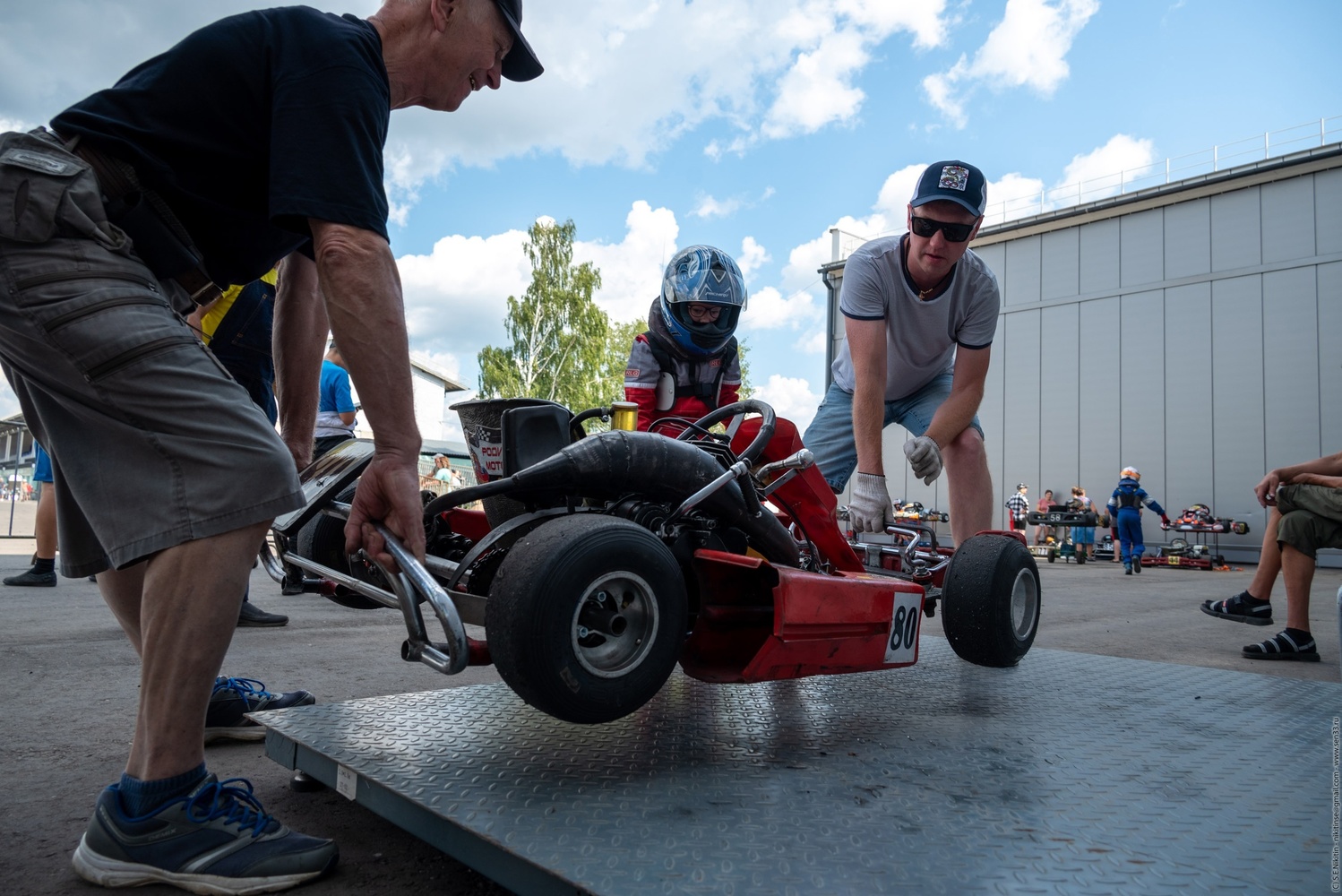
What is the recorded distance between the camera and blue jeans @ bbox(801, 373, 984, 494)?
13.9 feet

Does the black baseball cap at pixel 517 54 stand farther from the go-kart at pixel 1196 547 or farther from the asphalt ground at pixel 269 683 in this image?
the go-kart at pixel 1196 547

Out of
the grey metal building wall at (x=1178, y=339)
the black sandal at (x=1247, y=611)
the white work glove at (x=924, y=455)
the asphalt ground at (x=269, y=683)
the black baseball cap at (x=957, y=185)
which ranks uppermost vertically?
the grey metal building wall at (x=1178, y=339)

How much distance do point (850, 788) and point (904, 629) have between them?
815 millimetres

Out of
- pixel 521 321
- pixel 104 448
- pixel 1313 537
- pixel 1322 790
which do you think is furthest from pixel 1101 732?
pixel 521 321

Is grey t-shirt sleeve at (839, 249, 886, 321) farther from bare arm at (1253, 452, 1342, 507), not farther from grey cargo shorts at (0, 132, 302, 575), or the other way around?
grey cargo shorts at (0, 132, 302, 575)

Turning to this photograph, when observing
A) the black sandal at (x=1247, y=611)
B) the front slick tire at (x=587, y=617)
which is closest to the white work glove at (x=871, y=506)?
the front slick tire at (x=587, y=617)

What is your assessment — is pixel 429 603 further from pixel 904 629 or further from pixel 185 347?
pixel 904 629

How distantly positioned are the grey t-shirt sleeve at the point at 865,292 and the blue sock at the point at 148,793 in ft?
10.3

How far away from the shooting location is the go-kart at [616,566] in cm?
154

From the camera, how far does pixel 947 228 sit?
360 centimetres

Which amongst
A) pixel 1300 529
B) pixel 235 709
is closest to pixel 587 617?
pixel 235 709

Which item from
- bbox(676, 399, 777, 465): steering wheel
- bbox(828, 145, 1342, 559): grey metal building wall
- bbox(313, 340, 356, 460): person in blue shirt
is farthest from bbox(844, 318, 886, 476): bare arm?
bbox(828, 145, 1342, 559): grey metal building wall

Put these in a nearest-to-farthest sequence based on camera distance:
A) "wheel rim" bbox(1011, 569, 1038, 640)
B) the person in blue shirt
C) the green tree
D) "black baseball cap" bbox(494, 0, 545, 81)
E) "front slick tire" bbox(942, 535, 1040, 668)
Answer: "black baseball cap" bbox(494, 0, 545, 81)
"front slick tire" bbox(942, 535, 1040, 668)
"wheel rim" bbox(1011, 569, 1038, 640)
the person in blue shirt
the green tree

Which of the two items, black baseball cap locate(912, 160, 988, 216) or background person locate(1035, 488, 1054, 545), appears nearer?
black baseball cap locate(912, 160, 988, 216)
